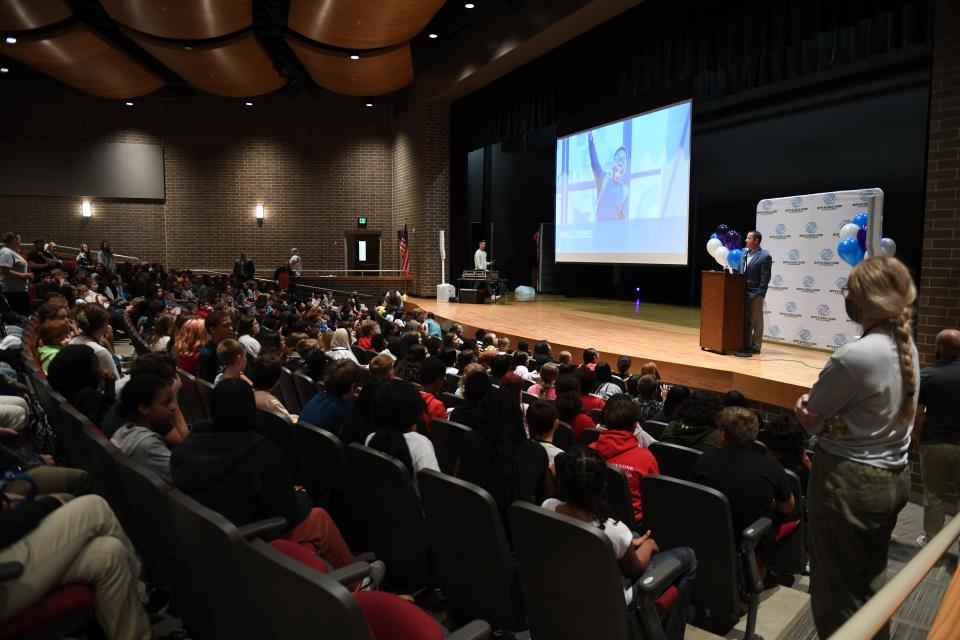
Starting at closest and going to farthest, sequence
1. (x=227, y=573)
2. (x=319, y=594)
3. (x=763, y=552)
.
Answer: (x=319, y=594)
(x=227, y=573)
(x=763, y=552)

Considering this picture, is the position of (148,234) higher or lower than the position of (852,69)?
lower

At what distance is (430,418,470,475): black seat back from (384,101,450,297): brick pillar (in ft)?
41.2

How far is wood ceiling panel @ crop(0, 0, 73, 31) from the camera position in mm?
10055

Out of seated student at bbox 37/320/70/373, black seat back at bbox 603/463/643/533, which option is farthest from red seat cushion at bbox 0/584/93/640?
seated student at bbox 37/320/70/373

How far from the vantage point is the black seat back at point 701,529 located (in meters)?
2.49

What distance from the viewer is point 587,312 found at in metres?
12.8

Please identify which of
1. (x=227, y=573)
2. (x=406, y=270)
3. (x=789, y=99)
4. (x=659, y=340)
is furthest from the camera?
(x=406, y=270)

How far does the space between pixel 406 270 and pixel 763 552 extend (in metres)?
14.6

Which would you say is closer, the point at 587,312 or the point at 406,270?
the point at 587,312

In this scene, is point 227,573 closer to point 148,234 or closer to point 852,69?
point 852,69

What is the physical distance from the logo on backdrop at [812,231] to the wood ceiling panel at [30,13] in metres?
11.2

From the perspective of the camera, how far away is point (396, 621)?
1441mm

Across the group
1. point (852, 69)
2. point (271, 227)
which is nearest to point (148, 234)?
point (271, 227)

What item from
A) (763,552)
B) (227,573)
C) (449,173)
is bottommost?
(763,552)
